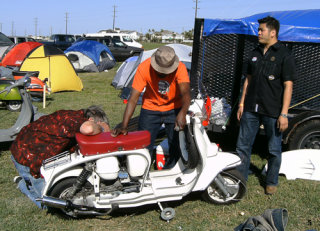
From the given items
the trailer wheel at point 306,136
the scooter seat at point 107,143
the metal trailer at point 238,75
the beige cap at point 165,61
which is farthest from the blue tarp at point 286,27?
the scooter seat at point 107,143

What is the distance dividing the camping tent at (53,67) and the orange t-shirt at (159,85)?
7.67m

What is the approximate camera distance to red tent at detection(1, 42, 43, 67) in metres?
13.4

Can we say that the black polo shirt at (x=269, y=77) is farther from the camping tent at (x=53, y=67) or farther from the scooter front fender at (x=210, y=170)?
the camping tent at (x=53, y=67)

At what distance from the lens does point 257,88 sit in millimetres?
3684

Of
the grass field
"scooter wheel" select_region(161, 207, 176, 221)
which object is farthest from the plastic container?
"scooter wheel" select_region(161, 207, 176, 221)

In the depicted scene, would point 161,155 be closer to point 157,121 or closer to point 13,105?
point 157,121

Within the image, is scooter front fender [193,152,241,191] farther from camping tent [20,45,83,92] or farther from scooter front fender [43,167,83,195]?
camping tent [20,45,83,92]

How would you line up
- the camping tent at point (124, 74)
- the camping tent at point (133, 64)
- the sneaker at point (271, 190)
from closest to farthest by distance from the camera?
the sneaker at point (271, 190)
the camping tent at point (133, 64)
the camping tent at point (124, 74)

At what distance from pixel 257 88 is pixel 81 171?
2117mm

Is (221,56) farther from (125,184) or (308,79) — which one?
(125,184)

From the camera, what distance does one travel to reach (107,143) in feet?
9.89

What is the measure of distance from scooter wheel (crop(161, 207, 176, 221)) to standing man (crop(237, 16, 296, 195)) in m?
1.16

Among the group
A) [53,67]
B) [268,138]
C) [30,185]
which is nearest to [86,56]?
[53,67]

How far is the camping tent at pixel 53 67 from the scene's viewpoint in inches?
416
